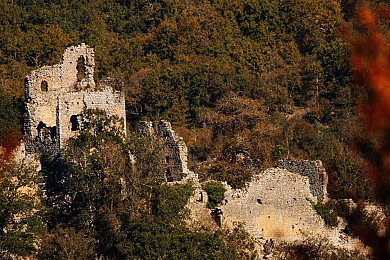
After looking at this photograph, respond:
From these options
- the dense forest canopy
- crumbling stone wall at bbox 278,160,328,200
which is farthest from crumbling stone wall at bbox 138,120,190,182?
crumbling stone wall at bbox 278,160,328,200

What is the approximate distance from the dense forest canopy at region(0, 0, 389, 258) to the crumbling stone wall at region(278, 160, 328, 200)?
1.45 ft

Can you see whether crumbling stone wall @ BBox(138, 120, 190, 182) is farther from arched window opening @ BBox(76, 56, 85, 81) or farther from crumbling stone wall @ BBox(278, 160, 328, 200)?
arched window opening @ BBox(76, 56, 85, 81)

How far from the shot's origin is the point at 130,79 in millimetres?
45781

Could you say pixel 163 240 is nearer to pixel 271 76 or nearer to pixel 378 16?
pixel 378 16

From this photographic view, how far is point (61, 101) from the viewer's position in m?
27.8

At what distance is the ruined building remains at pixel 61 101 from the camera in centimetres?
2772

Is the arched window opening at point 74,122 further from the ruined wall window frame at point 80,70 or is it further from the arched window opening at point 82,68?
the arched window opening at point 82,68

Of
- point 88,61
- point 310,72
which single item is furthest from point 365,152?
point 310,72

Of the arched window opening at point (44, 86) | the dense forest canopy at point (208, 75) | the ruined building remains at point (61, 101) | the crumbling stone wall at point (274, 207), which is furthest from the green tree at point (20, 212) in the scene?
the crumbling stone wall at point (274, 207)

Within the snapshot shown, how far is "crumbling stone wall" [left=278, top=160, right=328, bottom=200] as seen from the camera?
28609mm

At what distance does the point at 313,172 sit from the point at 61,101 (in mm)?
5989

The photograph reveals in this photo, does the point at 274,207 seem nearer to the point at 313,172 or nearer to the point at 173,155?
the point at 313,172

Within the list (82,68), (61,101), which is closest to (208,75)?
(82,68)

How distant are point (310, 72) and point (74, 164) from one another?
23.7m
